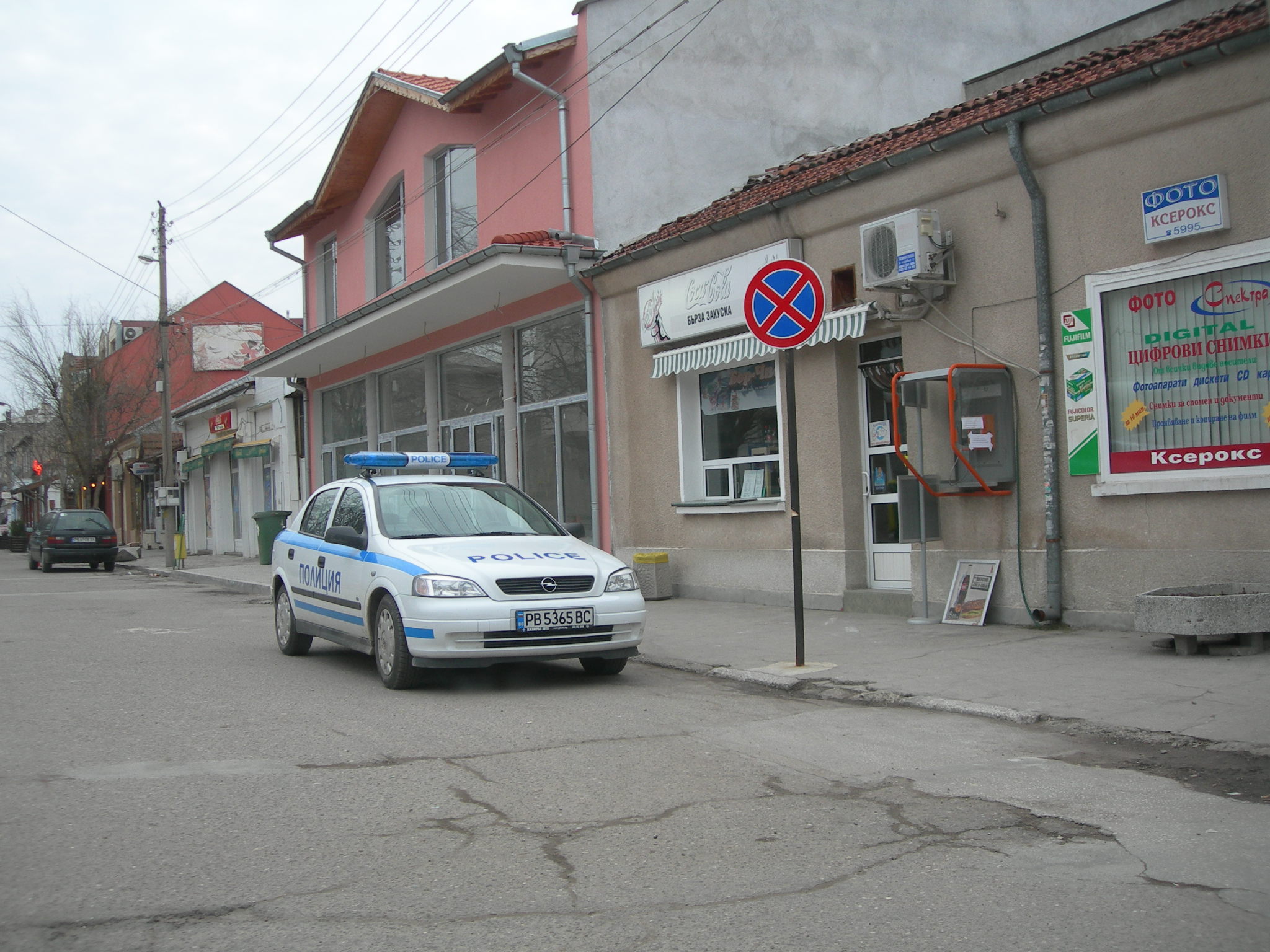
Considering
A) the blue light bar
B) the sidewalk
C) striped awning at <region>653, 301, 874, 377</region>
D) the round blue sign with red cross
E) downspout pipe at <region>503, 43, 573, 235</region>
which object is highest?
downspout pipe at <region>503, 43, 573, 235</region>

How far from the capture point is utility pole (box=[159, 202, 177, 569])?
28547 mm

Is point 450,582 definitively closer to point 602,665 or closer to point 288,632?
point 602,665

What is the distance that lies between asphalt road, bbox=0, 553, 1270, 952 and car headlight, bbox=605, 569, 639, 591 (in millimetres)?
857

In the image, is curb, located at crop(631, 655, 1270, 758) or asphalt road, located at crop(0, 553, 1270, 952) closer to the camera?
asphalt road, located at crop(0, 553, 1270, 952)

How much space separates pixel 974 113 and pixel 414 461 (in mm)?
6198

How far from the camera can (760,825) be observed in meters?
4.74

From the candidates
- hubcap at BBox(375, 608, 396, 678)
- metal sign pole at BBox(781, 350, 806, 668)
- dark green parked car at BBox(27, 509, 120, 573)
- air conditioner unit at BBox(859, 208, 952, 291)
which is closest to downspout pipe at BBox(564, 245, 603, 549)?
air conditioner unit at BBox(859, 208, 952, 291)

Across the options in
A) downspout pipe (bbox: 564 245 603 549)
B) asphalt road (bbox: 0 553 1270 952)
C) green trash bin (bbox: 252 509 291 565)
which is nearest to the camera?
asphalt road (bbox: 0 553 1270 952)

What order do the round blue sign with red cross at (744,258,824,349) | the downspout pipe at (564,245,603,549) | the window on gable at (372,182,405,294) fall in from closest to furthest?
the round blue sign with red cross at (744,258,824,349) < the downspout pipe at (564,245,603,549) < the window on gable at (372,182,405,294)

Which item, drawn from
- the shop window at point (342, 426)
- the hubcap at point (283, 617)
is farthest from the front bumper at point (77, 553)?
the hubcap at point (283, 617)

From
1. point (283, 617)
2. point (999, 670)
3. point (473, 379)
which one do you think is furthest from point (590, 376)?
point (999, 670)

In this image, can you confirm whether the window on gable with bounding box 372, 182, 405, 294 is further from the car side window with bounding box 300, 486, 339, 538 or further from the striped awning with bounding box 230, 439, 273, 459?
the car side window with bounding box 300, 486, 339, 538

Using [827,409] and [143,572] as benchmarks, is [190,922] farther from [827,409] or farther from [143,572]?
[143,572]

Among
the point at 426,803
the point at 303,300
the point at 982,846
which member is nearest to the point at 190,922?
the point at 426,803
